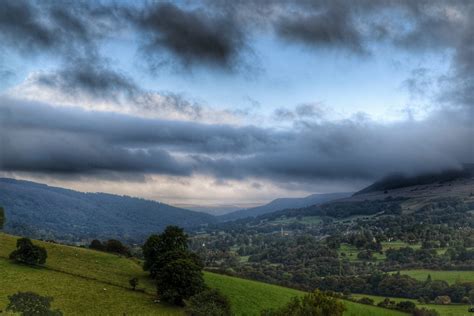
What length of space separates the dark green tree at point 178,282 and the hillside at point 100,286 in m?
3.15

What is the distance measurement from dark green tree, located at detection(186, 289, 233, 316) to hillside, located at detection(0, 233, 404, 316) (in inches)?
179

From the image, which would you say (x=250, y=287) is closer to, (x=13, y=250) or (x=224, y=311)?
(x=224, y=311)

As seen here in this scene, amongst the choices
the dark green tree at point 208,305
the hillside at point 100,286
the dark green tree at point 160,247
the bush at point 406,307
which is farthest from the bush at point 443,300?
the dark green tree at point 208,305

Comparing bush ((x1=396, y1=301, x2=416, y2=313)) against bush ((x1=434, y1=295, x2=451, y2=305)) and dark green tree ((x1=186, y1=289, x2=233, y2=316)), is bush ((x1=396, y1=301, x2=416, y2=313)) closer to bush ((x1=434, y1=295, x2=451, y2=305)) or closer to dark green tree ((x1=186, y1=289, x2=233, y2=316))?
bush ((x1=434, y1=295, x2=451, y2=305))

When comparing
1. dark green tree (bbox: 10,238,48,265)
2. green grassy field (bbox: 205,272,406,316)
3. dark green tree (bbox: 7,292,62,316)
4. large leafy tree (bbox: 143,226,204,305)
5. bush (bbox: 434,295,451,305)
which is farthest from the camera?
bush (bbox: 434,295,451,305)

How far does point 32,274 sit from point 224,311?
46068mm

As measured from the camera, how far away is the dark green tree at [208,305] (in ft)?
301

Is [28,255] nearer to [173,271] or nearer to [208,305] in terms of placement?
[173,271]

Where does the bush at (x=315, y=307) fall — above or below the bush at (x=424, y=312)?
above

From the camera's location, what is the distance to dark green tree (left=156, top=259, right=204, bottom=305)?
105 meters

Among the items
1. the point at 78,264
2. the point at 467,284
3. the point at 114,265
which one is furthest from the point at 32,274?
the point at 467,284

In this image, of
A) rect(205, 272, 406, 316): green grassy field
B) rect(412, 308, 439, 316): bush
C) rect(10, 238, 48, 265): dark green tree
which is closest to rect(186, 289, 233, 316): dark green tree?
rect(205, 272, 406, 316): green grassy field

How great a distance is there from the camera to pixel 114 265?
418 feet

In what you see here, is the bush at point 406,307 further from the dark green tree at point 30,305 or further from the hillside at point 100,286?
the dark green tree at point 30,305
